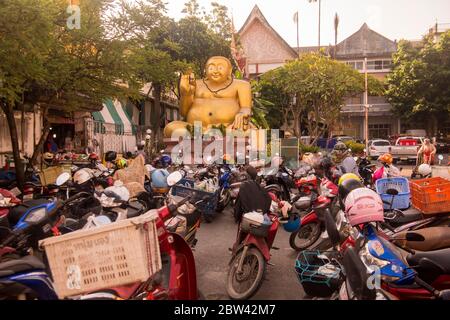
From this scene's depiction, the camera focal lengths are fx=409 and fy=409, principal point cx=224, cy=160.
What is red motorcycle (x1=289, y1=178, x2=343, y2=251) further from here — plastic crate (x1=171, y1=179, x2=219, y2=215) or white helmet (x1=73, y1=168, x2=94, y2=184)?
white helmet (x1=73, y1=168, x2=94, y2=184)

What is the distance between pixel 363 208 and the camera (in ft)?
10.4

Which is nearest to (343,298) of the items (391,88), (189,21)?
(189,21)

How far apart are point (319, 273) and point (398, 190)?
3656 mm

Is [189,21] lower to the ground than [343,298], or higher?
higher

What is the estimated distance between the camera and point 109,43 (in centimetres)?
765

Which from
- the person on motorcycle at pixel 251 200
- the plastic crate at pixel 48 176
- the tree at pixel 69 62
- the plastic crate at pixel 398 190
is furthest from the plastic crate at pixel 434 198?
the plastic crate at pixel 48 176

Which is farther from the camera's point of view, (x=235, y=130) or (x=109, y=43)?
(x=235, y=130)

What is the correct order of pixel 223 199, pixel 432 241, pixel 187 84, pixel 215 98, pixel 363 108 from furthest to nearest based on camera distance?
pixel 363 108 < pixel 215 98 < pixel 187 84 < pixel 223 199 < pixel 432 241

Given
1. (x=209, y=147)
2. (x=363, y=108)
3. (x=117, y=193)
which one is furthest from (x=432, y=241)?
(x=363, y=108)

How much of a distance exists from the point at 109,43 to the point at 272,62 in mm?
28234

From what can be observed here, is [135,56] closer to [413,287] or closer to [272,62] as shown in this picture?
[413,287]

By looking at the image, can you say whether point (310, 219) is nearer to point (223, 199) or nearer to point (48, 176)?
point (223, 199)

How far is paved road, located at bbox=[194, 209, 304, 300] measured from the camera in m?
4.23

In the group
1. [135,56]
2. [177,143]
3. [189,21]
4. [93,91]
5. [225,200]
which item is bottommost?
[225,200]
